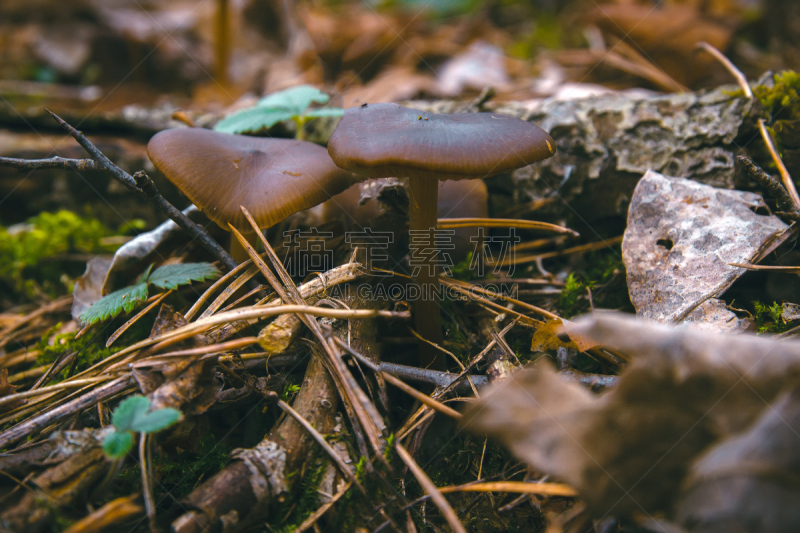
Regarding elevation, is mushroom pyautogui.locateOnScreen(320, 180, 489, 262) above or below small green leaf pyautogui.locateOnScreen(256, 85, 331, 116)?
below

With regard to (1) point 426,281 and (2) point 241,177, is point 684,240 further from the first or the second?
(2) point 241,177

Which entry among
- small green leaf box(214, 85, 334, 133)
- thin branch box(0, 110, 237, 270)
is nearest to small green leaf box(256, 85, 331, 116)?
small green leaf box(214, 85, 334, 133)

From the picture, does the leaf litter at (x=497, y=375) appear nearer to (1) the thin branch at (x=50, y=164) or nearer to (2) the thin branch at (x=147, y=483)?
(2) the thin branch at (x=147, y=483)

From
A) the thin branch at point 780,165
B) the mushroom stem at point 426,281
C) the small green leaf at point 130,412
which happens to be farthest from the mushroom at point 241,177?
the thin branch at point 780,165

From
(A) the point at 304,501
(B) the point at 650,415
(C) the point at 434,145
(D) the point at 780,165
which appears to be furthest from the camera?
(D) the point at 780,165

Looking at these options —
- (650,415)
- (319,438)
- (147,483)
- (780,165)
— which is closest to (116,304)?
(147,483)

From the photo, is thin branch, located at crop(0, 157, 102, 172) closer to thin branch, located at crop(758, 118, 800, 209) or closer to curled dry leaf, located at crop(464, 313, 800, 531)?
curled dry leaf, located at crop(464, 313, 800, 531)
